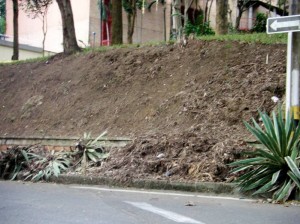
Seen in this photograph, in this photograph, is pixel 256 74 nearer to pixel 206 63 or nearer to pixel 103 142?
pixel 206 63

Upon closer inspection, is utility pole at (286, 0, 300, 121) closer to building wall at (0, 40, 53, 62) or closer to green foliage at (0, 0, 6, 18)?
building wall at (0, 40, 53, 62)

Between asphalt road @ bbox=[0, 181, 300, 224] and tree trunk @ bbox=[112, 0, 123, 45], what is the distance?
9.96 m

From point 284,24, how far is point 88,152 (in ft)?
16.1

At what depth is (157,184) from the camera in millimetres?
8430

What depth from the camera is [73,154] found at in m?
10.4

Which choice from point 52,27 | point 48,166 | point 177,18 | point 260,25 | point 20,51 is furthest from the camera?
point 52,27

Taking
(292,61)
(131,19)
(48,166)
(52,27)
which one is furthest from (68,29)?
(52,27)

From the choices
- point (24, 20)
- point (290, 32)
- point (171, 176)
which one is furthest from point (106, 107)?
point (24, 20)

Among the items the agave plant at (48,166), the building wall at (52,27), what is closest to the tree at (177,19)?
the agave plant at (48,166)

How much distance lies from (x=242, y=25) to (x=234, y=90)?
77.9 feet

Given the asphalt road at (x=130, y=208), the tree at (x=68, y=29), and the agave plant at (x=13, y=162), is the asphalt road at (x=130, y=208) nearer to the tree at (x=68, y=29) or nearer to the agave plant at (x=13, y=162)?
the agave plant at (x=13, y=162)

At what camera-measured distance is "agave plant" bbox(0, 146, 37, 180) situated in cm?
1049

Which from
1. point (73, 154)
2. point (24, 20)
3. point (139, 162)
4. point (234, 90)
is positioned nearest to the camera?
point (139, 162)

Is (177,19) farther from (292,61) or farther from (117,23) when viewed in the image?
(292,61)
